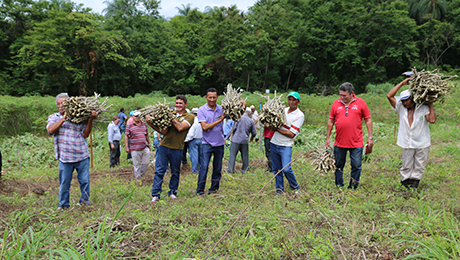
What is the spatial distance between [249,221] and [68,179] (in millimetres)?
3032

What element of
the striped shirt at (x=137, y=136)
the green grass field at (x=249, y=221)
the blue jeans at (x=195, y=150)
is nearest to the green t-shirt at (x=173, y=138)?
the green grass field at (x=249, y=221)

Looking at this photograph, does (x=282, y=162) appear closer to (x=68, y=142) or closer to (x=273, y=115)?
(x=273, y=115)

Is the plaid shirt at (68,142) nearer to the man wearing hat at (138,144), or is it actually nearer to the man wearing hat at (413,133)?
the man wearing hat at (138,144)

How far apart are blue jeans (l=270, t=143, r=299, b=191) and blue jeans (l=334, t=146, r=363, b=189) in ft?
2.72

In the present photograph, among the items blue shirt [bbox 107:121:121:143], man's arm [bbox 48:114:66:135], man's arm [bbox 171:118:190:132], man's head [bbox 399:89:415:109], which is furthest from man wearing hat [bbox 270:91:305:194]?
blue shirt [bbox 107:121:121:143]

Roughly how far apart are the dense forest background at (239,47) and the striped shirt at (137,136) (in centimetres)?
2183

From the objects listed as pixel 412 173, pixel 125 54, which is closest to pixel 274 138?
pixel 412 173

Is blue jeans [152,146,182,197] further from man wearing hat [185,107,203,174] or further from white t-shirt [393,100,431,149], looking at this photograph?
white t-shirt [393,100,431,149]

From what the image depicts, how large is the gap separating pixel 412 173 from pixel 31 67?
30.1 meters

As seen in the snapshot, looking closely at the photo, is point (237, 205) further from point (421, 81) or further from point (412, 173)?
point (421, 81)

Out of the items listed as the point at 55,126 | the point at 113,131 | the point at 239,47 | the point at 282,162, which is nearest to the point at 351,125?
the point at 282,162

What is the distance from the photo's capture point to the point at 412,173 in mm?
4980

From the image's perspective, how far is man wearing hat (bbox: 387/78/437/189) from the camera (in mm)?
4781

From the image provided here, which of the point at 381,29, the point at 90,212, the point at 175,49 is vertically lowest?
the point at 90,212
